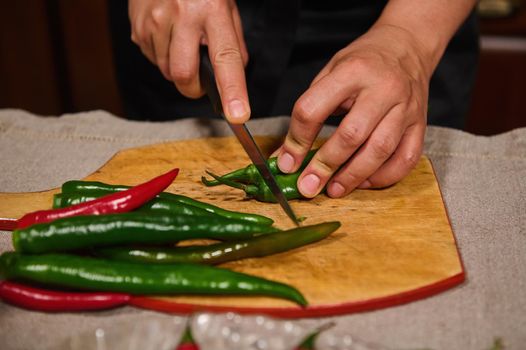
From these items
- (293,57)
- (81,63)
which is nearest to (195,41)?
(293,57)

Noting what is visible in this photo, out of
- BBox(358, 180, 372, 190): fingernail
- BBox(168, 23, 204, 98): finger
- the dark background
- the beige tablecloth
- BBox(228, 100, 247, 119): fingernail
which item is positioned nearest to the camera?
the beige tablecloth

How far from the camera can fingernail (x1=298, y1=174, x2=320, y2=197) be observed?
1905mm

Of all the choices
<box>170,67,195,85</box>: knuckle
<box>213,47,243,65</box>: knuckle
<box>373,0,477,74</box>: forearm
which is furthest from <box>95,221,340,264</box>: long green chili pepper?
<box>373,0,477,74</box>: forearm

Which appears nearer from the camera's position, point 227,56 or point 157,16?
point 227,56

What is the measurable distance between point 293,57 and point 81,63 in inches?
105

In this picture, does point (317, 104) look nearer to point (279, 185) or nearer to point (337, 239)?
point (279, 185)

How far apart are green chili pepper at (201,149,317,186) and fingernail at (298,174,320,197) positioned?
8 cm

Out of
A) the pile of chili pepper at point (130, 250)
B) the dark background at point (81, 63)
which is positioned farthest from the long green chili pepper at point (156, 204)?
the dark background at point (81, 63)

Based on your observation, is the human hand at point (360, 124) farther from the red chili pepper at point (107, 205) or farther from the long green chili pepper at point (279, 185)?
the red chili pepper at point (107, 205)

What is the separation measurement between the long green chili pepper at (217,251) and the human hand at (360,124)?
0.30 metres

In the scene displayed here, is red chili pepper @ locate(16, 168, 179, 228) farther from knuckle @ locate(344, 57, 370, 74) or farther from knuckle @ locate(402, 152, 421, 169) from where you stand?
knuckle @ locate(402, 152, 421, 169)

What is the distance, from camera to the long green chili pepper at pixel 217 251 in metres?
1.61

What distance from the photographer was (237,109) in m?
1.89

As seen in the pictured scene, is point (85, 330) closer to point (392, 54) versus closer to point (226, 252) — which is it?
point (226, 252)
